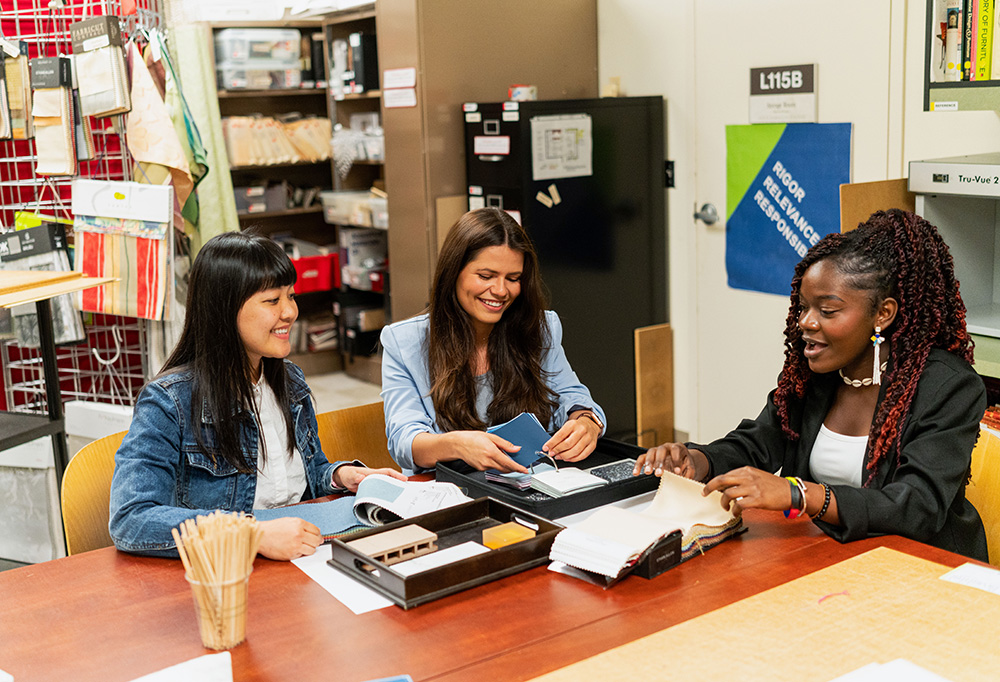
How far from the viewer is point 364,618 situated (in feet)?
4.78

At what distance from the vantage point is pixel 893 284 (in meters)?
1.95

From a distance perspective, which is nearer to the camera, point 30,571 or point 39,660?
point 39,660

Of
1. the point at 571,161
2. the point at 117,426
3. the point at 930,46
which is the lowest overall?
the point at 117,426

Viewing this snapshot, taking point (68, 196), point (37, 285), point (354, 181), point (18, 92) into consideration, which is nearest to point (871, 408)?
point (37, 285)

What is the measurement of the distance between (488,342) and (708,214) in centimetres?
215

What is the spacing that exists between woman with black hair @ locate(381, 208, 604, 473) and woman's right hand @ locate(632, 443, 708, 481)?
34 centimetres

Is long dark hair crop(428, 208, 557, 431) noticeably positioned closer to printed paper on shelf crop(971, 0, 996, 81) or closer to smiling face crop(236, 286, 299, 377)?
smiling face crop(236, 286, 299, 377)

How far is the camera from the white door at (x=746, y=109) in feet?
11.8

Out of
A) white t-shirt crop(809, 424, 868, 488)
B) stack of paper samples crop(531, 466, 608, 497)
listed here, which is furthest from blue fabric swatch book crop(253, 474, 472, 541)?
white t-shirt crop(809, 424, 868, 488)

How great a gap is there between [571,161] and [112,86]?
1865 millimetres

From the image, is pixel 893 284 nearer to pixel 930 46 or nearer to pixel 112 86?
pixel 930 46

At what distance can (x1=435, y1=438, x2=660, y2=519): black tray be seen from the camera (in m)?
1.78

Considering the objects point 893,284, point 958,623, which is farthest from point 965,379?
point 958,623

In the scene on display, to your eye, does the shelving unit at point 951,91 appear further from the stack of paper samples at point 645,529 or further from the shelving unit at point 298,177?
the shelving unit at point 298,177
